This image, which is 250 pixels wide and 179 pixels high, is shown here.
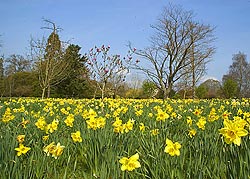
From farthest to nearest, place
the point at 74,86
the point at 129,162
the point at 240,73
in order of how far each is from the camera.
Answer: the point at 240,73 → the point at 74,86 → the point at 129,162

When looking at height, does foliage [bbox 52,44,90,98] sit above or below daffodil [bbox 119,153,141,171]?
above

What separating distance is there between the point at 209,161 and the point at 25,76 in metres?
33.0

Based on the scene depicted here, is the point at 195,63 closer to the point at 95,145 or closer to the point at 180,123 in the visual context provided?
the point at 180,123

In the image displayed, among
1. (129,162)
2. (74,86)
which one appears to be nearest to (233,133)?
(129,162)

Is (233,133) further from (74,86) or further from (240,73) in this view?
(240,73)

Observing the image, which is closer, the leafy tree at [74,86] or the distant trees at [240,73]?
the leafy tree at [74,86]

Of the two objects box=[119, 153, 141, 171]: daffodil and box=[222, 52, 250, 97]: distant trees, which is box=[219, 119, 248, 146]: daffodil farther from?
box=[222, 52, 250, 97]: distant trees

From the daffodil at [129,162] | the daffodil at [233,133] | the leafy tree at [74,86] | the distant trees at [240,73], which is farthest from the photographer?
the distant trees at [240,73]

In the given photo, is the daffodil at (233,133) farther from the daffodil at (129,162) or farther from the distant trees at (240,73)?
the distant trees at (240,73)

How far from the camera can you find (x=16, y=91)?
30047 millimetres

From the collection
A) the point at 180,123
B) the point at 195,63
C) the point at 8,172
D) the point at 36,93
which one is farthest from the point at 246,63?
the point at 8,172

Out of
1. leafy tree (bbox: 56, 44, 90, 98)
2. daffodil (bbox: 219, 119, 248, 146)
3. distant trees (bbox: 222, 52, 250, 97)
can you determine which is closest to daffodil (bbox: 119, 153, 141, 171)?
daffodil (bbox: 219, 119, 248, 146)

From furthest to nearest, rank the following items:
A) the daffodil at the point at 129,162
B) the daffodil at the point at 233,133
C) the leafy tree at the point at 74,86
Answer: the leafy tree at the point at 74,86 → the daffodil at the point at 233,133 → the daffodil at the point at 129,162

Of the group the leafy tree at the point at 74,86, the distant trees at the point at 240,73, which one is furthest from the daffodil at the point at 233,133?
the distant trees at the point at 240,73
